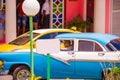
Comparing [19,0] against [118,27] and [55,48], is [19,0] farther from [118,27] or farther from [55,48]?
[55,48]

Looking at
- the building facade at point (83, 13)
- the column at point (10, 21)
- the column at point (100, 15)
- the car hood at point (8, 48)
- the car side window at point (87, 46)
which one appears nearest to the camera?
the car side window at point (87, 46)

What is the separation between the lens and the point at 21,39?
1452cm

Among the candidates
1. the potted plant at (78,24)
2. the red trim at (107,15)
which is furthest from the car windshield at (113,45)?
the potted plant at (78,24)

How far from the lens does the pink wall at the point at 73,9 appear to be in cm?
2208

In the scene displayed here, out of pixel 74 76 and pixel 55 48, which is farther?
pixel 74 76

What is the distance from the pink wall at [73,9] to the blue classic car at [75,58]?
878 cm

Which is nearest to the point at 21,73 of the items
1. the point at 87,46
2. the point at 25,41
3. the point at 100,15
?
the point at 25,41

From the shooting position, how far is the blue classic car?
42.2ft

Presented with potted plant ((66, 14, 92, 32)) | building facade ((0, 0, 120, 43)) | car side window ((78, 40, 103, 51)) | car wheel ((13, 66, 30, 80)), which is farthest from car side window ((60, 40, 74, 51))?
potted plant ((66, 14, 92, 32))

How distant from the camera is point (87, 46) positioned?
1305cm

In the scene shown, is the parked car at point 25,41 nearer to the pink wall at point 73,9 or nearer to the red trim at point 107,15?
the red trim at point 107,15

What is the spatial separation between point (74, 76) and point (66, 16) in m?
9.26

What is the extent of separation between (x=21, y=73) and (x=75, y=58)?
1652 mm

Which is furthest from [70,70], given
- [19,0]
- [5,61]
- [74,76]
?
[19,0]
